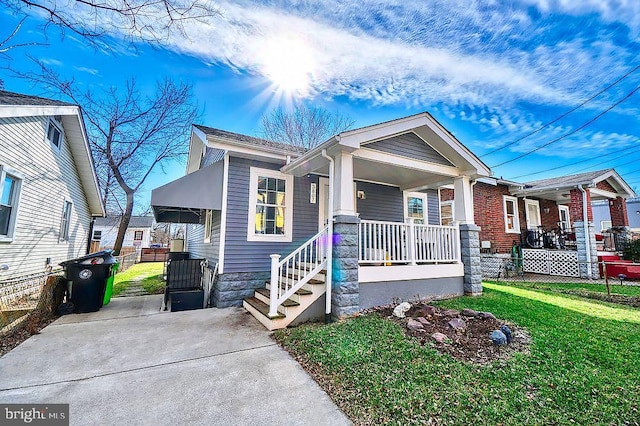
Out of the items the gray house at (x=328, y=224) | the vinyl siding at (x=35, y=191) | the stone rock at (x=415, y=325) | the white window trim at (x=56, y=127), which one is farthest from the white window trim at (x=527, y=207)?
the white window trim at (x=56, y=127)

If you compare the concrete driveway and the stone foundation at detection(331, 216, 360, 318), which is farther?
the stone foundation at detection(331, 216, 360, 318)

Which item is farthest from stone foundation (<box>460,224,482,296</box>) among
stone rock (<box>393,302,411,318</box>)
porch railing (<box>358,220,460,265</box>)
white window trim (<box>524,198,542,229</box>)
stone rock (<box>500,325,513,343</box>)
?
white window trim (<box>524,198,542,229</box>)

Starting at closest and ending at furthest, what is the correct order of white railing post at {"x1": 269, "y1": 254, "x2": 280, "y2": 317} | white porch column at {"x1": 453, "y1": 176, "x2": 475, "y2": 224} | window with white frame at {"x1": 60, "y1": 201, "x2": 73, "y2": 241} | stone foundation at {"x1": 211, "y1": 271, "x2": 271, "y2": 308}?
white railing post at {"x1": 269, "y1": 254, "x2": 280, "y2": 317} < stone foundation at {"x1": 211, "y1": 271, "x2": 271, "y2": 308} < white porch column at {"x1": 453, "y1": 176, "x2": 475, "y2": 224} < window with white frame at {"x1": 60, "y1": 201, "x2": 73, "y2": 241}

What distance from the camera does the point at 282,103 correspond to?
1678cm

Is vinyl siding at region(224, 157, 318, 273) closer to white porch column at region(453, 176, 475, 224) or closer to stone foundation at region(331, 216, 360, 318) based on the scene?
stone foundation at region(331, 216, 360, 318)

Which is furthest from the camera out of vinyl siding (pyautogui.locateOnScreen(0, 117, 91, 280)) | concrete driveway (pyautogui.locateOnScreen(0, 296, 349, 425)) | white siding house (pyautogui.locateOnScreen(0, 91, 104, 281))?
vinyl siding (pyautogui.locateOnScreen(0, 117, 91, 280))

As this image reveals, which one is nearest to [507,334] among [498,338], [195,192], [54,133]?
[498,338]

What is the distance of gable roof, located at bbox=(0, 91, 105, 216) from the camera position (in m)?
6.14

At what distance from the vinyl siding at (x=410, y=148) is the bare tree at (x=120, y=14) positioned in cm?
367

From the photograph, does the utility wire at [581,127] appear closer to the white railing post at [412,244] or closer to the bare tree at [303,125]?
the white railing post at [412,244]

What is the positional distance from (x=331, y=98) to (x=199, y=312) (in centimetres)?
1277

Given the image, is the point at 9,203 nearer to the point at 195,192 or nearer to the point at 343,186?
the point at 195,192

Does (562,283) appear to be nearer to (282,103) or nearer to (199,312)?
(199,312)

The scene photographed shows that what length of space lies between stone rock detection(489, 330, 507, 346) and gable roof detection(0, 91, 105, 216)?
33.2 ft
